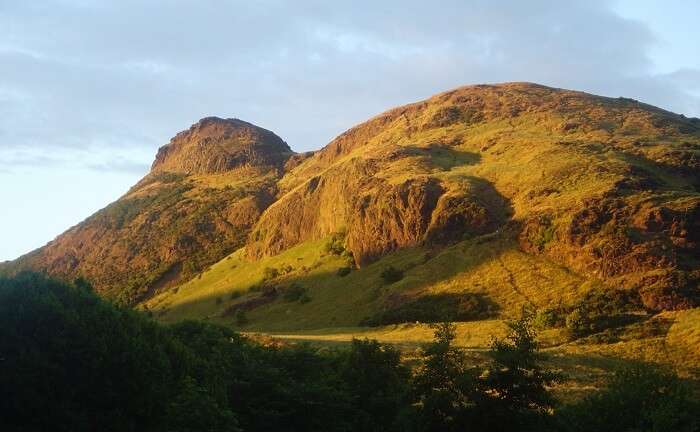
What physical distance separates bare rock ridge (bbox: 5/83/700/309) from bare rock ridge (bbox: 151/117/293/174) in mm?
584

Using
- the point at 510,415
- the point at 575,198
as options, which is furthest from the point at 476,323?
the point at 510,415

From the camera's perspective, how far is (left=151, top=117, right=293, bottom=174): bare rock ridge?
130 metres

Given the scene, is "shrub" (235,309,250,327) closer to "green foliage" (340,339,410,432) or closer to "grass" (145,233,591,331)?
"grass" (145,233,591,331)

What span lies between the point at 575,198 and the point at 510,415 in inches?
1318

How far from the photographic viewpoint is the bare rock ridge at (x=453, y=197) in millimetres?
46438

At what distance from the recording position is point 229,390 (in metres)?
24.1

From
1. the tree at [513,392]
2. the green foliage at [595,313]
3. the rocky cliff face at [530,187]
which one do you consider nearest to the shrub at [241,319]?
the rocky cliff face at [530,187]

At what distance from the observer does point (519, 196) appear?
57125mm

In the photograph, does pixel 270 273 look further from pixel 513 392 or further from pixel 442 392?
pixel 513 392

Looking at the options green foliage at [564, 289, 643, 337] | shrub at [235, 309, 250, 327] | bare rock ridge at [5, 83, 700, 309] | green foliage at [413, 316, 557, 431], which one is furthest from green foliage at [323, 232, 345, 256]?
green foliage at [413, 316, 557, 431]

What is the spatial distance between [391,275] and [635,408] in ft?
113

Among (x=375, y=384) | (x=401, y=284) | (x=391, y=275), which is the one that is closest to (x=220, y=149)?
(x=391, y=275)

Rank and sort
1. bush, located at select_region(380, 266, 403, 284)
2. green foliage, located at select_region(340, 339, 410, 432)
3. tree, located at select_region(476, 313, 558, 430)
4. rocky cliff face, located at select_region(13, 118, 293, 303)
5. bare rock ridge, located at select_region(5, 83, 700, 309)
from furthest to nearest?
1. rocky cliff face, located at select_region(13, 118, 293, 303)
2. bush, located at select_region(380, 266, 403, 284)
3. bare rock ridge, located at select_region(5, 83, 700, 309)
4. green foliage, located at select_region(340, 339, 410, 432)
5. tree, located at select_region(476, 313, 558, 430)

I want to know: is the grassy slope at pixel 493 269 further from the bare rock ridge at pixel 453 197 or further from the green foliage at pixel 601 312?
the green foliage at pixel 601 312
